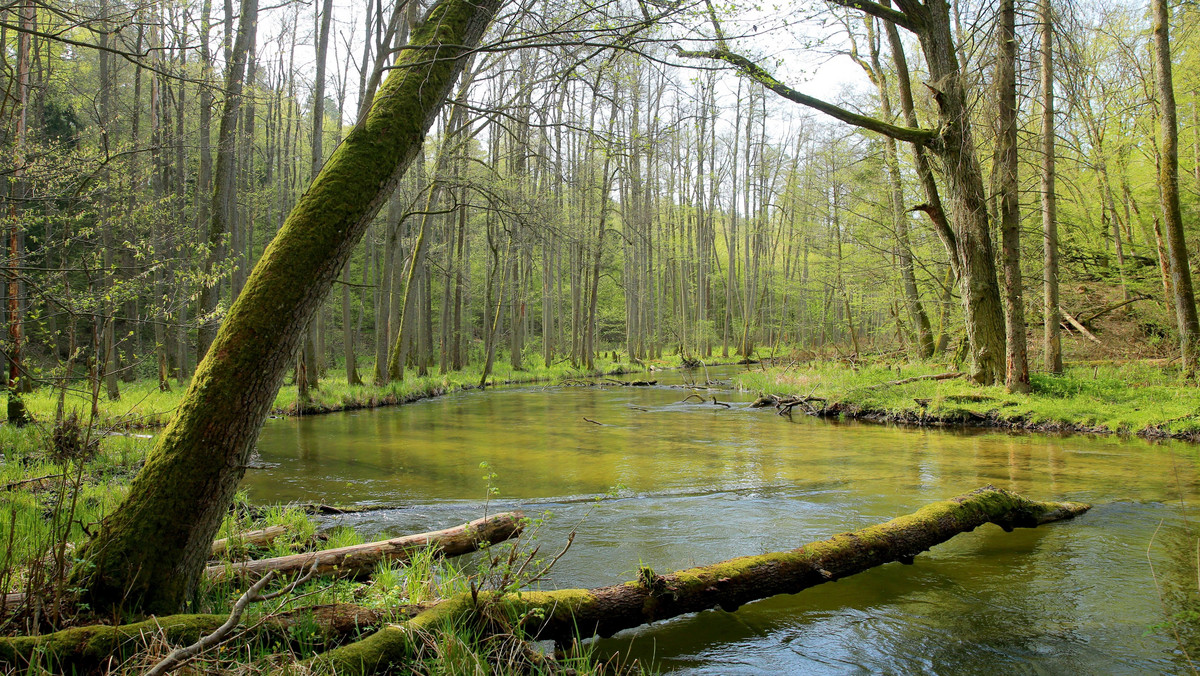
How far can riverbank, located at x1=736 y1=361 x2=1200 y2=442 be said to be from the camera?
29.4 ft

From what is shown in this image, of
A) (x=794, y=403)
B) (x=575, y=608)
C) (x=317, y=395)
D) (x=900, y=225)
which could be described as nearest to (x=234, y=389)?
(x=575, y=608)

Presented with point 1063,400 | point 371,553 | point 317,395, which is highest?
point 1063,400

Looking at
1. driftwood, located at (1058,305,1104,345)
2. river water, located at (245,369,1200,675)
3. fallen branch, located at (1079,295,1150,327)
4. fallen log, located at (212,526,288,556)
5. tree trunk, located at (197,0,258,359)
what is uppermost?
tree trunk, located at (197,0,258,359)

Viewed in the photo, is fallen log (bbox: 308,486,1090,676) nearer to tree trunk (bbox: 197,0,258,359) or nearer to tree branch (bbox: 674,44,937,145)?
tree branch (bbox: 674,44,937,145)

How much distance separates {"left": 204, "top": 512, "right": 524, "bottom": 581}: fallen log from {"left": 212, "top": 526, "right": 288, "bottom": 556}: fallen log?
0.39 m

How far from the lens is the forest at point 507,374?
264 centimetres

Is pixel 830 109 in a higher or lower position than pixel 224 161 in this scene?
higher

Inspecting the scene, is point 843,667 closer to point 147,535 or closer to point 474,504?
point 147,535

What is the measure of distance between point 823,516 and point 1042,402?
704cm

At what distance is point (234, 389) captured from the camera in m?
2.69

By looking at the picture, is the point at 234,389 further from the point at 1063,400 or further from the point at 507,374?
the point at 507,374

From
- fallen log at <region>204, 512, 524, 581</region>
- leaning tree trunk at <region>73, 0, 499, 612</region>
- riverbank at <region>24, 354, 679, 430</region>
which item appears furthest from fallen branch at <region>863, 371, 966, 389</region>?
leaning tree trunk at <region>73, 0, 499, 612</region>

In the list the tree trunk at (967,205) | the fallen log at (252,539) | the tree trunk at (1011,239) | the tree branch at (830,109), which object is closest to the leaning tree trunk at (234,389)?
the fallen log at (252,539)

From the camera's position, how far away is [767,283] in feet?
131
